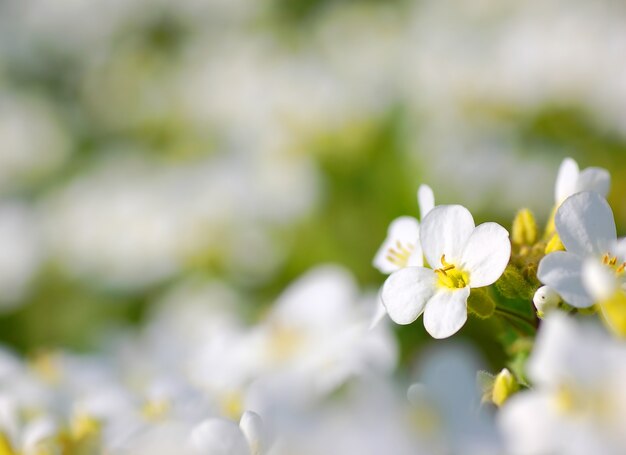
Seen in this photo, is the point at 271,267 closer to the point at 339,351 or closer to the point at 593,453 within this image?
the point at 339,351

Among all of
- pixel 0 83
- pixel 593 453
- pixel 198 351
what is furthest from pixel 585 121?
pixel 0 83

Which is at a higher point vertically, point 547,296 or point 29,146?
point 547,296

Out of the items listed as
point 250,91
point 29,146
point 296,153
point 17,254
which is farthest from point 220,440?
point 29,146

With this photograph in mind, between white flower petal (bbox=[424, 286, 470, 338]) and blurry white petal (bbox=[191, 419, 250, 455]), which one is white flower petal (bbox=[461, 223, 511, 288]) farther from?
blurry white petal (bbox=[191, 419, 250, 455])

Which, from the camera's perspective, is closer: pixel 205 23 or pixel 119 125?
pixel 119 125

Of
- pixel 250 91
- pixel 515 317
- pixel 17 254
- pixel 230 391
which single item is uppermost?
pixel 515 317

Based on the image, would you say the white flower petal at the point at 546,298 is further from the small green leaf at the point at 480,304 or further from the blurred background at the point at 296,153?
the blurred background at the point at 296,153

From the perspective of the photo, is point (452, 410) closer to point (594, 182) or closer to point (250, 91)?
point (594, 182)
